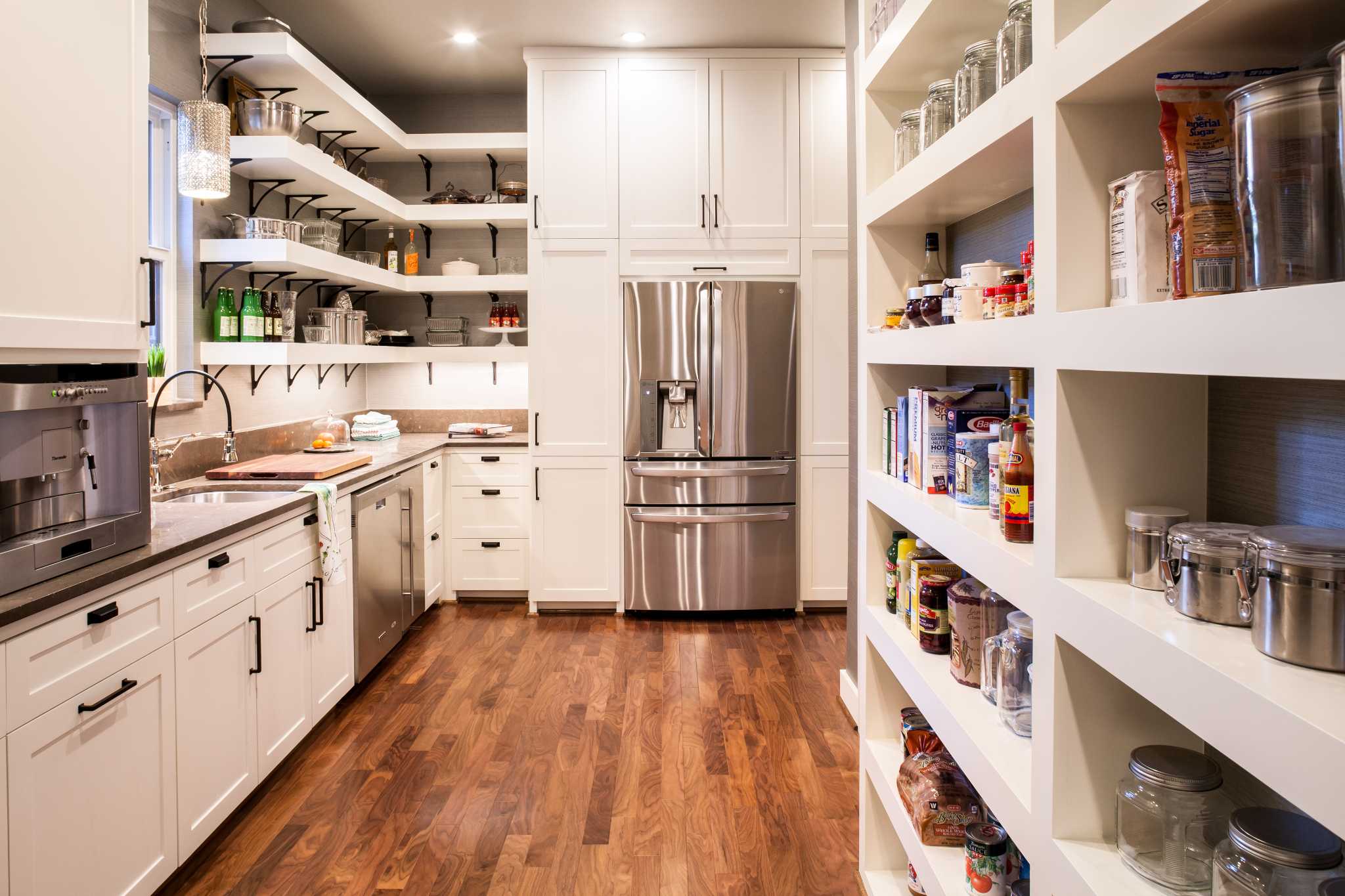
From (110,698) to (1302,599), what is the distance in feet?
6.75

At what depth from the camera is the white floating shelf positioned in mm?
3348

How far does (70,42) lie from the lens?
1.80 m

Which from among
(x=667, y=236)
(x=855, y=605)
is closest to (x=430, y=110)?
(x=667, y=236)

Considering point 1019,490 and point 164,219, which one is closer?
point 1019,490

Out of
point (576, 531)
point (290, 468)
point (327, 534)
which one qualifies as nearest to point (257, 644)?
point (327, 534)

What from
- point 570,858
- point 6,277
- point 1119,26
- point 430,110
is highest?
point 430,110

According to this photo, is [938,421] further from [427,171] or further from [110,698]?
[427,171]

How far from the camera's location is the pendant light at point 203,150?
9.09ft

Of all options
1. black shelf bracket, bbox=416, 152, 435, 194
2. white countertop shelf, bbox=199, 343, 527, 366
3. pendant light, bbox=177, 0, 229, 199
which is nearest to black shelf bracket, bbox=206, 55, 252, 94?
pendant light, bbox=177, 0, 229, 199

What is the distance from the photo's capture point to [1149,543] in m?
1.05

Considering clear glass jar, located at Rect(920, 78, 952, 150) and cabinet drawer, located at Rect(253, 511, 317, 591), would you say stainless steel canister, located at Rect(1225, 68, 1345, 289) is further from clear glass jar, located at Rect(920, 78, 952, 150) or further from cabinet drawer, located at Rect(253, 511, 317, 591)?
cabinet drawer, located at Rect(253, 511, 317, 591)

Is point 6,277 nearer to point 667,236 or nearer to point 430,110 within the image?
point 667,236

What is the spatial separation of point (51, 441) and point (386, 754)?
1515 mm

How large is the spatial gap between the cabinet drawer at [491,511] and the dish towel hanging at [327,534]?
1.60m
